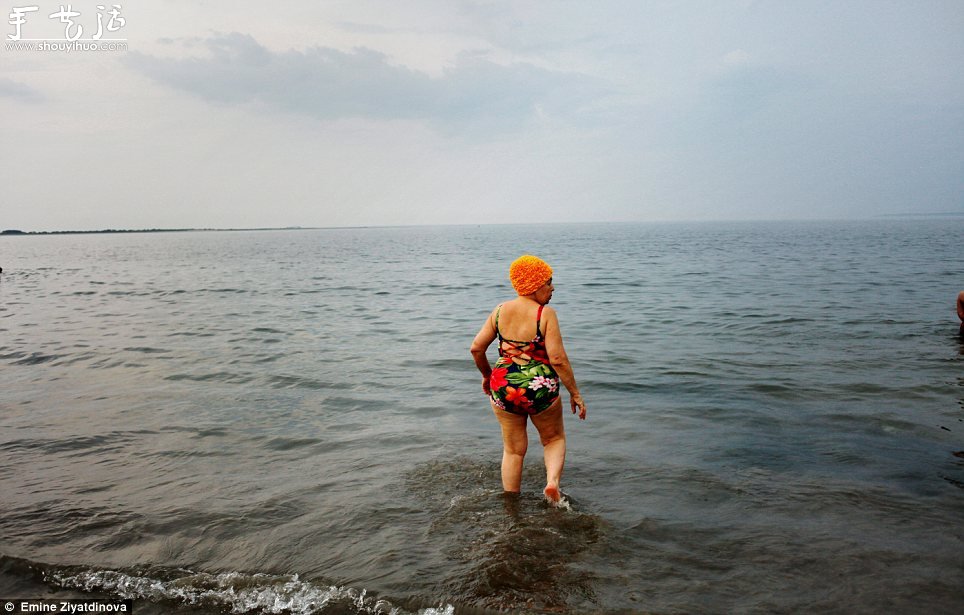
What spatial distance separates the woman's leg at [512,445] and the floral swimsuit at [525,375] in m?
0.17

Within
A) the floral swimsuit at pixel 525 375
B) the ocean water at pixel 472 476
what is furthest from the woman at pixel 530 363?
the ocean water at pixel 472 476

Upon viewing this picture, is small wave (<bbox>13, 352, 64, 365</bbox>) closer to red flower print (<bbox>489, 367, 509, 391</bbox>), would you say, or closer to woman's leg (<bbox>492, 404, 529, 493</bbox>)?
woman's leg (<bbox>492, 404, 529, 493</bbox>)

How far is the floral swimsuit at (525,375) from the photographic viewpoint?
5.29 meters

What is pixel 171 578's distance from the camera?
4664 millimetres

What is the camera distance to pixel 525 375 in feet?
17.4

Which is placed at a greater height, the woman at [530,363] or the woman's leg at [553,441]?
the woman at [530,363]

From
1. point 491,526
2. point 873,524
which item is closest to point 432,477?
point 491,526

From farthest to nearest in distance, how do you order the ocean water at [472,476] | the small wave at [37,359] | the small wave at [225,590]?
the small wave at [37,359] < the ocean water at [472,476] < the small wave at [225,590]

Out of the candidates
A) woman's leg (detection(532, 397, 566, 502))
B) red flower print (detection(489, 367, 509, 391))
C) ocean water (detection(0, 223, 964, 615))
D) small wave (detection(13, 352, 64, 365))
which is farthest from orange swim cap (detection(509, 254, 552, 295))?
small wave (detection(13, 352, 64, 365))

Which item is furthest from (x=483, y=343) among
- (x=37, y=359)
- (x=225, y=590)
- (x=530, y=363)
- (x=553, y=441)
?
(x=37, y=359)

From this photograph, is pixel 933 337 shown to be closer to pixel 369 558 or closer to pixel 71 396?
pixel 369 558

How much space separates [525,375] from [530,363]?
0.11 metres

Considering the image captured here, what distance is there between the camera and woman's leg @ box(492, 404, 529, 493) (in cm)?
550

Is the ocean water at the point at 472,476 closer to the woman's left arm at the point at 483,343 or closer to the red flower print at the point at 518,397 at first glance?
the red flower print at the point at 518,397
